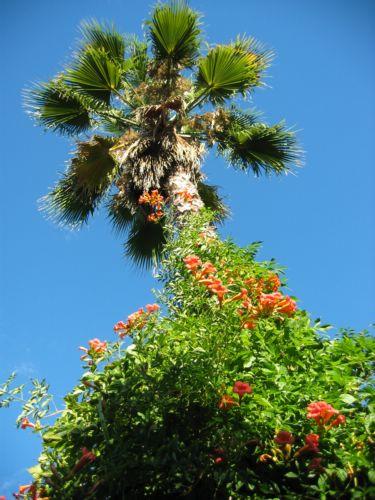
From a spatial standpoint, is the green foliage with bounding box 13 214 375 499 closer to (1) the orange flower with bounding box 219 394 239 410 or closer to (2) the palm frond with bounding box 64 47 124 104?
(1) the orange flower with bounding box 219 394 239 410

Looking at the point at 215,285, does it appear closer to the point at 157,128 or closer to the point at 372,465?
the point at 372,465

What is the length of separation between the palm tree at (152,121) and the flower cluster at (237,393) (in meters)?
3.21

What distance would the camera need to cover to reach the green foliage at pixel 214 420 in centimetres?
185

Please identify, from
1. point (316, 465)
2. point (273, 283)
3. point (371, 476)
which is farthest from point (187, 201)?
point (371, 476)

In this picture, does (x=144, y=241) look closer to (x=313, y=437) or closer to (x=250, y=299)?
(x=250, y=299)

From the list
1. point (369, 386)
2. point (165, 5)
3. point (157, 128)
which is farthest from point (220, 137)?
point (369, 386)

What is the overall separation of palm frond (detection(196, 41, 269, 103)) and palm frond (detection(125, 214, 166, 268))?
2109 mm

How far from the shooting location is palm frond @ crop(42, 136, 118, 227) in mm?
5863

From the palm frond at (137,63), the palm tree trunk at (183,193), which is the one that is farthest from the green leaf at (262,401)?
the palm frond at (137,63)

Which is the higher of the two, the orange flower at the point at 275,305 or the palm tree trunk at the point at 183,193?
the palm tree trunk at the point at 183,193

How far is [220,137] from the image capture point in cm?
649

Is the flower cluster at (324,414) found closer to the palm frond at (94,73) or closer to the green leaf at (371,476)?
the green leaf at (371,476)

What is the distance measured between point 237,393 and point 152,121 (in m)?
4.48

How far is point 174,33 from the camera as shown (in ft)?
19.4
